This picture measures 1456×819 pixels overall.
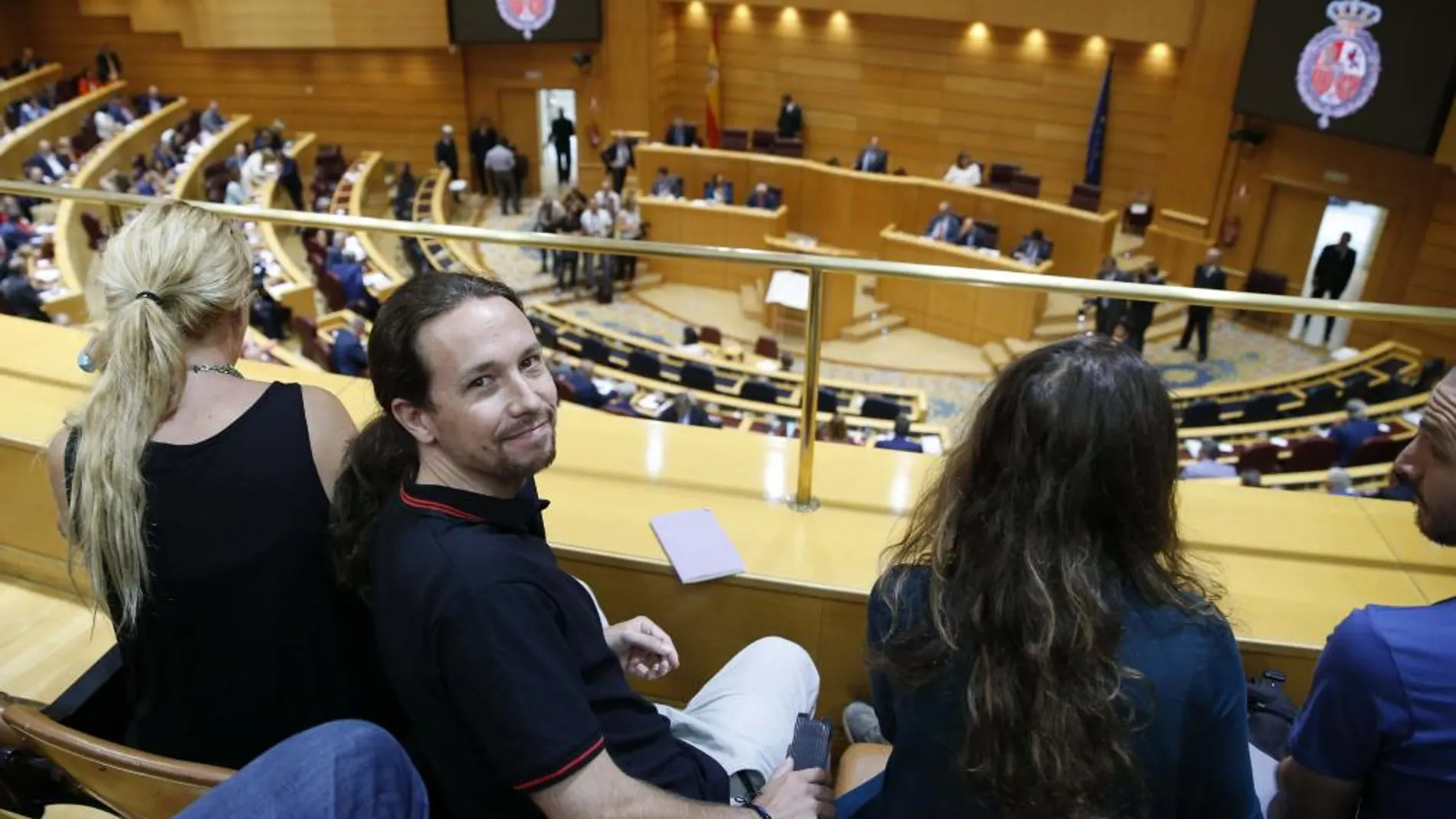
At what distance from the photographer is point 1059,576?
1265 mm

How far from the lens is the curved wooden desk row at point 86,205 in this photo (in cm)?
945

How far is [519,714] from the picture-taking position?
1388 millimetres

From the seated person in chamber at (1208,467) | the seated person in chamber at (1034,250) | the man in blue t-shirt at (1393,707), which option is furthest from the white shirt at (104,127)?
the man in blue t-shirt at (1393,707)

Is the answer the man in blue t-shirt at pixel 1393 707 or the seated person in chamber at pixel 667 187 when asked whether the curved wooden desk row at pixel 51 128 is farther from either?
the man in blue t-shirt at pixel 1393 707

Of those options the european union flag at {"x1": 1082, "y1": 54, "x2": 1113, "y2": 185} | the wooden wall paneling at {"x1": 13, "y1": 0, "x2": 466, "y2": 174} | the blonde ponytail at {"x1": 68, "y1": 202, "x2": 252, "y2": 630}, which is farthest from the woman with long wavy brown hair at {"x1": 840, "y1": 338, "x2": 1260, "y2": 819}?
the wooden wall paneling at {"x1": 13, "y1": 0, "x2": 466, "y2": 174}

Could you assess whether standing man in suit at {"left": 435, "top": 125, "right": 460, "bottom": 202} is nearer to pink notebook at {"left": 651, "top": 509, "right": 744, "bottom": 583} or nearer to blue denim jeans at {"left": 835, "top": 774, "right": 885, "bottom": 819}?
pink notebook at {"left": 651, "top": 509, "right": 744, "bottom": 583}

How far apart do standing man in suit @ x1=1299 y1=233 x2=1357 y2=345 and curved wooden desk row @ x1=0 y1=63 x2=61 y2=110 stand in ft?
63.4

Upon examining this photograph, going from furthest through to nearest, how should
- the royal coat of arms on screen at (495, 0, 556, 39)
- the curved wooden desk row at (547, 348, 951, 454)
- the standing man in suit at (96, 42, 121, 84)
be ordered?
1. the standing man in suit at (96, 42, 121, 84)
2. the royal coat of arms on screen at (495, 0, 556, 39)
3. the curved wooden desk row at (547, 348, 951, 454)

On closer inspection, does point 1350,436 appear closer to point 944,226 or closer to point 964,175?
point 944,226

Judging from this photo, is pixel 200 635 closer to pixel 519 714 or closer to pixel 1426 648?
pixel 519 714

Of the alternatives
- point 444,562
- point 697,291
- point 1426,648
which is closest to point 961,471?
point 1426,648

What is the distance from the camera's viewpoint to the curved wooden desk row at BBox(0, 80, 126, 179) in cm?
1406

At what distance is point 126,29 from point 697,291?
39.2 feet

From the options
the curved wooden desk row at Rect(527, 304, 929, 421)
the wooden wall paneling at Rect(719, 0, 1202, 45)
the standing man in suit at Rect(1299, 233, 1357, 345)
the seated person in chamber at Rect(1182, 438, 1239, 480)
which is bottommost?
the curved wooden desk row at Rect(527, 304, 929, 421)
